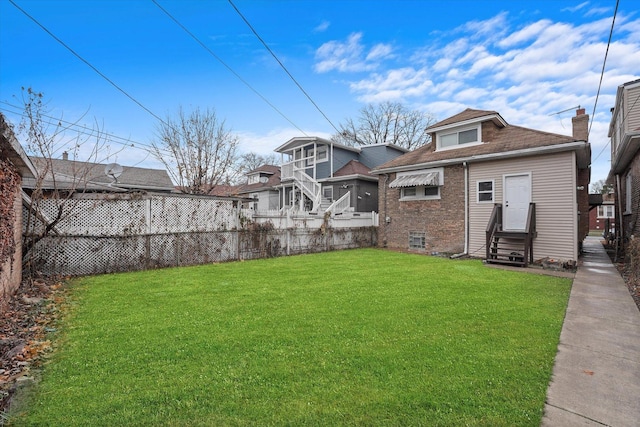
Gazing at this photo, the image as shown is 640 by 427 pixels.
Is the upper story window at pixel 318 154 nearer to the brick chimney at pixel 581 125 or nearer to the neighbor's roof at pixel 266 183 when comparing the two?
the neighbor's roof at pixel 266 183

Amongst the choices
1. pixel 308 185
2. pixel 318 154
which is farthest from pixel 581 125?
pixel 308 185

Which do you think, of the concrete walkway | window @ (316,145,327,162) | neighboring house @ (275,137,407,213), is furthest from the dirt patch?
window @ (316,145,327,162)

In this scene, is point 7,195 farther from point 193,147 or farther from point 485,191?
point 193,147

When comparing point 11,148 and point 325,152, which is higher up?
point 325,152

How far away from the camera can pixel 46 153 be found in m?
8.07

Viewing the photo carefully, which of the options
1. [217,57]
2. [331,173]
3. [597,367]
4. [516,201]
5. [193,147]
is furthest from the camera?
[331,173]

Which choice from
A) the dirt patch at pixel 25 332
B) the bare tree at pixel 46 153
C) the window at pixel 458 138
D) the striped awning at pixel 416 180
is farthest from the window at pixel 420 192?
the dirt patch at pixel 25 332

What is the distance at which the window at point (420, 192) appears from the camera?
12969mm

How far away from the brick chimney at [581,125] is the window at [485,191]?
18.6ft

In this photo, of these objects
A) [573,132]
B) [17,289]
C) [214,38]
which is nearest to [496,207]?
[573,132]

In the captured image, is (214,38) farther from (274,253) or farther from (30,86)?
(274,253)

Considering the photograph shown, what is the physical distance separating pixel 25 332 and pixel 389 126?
3381cm

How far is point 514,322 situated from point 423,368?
7.21ft

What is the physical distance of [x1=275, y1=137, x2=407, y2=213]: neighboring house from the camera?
59.8 ft
